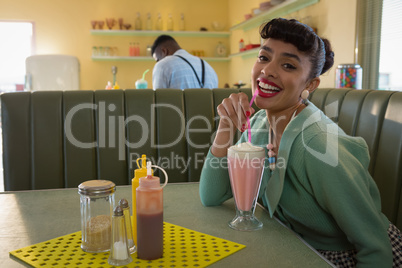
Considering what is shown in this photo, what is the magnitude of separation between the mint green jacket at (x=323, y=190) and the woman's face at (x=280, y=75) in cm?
9

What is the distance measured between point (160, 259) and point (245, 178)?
13.5 inches

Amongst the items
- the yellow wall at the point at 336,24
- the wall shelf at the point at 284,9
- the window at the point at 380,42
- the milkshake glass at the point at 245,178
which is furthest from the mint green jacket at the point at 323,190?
the wall shelf at the point at 284,9

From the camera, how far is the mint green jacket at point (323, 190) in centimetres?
116

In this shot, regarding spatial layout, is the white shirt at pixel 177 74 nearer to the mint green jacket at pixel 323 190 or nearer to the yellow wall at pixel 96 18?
the mint green jacket at pixel 323 190

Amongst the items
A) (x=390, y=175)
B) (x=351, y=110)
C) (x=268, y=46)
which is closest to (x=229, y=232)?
(x=268, y=46)

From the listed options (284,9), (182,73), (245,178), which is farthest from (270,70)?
(284,9)

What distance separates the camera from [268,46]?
143 cm

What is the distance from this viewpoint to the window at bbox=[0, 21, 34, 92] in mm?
6812

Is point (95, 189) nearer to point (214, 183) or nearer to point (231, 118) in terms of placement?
point (214, 183)

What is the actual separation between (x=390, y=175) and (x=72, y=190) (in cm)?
123

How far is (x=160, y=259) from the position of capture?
90cm

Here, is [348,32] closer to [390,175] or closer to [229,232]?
[390,175]

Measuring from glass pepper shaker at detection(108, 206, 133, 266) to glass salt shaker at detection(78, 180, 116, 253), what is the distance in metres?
0.07

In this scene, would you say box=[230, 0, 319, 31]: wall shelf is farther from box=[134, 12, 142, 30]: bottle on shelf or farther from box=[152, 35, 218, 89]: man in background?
box=[134, 12, 142, 30]: bottle on shelf
